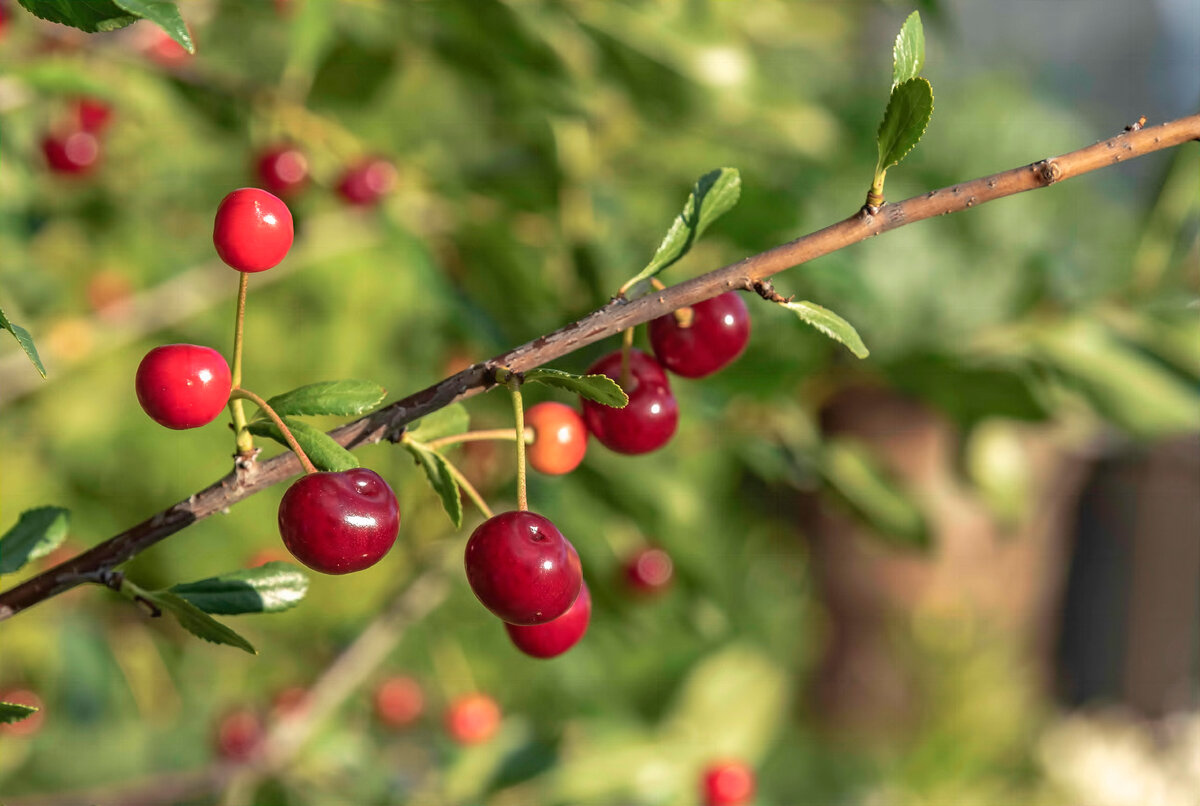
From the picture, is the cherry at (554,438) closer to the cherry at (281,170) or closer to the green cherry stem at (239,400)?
the green cherry stem at (239,400)

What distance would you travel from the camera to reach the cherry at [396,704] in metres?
1.01

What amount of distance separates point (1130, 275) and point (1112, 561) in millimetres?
2627

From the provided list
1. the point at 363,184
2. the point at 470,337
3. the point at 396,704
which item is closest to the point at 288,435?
the point at 470,337

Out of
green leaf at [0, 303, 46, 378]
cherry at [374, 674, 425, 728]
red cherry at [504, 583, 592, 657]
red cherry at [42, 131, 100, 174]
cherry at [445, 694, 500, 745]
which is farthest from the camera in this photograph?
cherry at [374, 674, 425, 728]

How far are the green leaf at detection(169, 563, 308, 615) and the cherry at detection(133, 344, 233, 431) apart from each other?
0.18 feet

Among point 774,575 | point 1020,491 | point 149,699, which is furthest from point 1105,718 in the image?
point 149,699

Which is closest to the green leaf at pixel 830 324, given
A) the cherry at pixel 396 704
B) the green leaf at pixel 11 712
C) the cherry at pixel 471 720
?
the green leaf at pixel 11 712

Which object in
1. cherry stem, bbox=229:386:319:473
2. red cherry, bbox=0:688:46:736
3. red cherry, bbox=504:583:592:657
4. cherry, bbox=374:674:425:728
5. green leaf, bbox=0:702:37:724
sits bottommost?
red cherry, bbox=0:688:46:736

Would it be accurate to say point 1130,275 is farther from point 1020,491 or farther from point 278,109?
point 278,109

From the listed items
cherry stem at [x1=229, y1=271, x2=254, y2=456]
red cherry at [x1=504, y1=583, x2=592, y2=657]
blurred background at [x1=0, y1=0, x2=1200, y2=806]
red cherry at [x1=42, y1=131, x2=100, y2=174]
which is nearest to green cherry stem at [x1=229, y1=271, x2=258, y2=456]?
cherry stem at [x1=229, y1=271, x2=254, y2=456]

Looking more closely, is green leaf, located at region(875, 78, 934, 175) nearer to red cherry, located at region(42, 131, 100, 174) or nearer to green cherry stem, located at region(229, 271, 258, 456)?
green cherry stem, located at region(229, 271, 258, 456)

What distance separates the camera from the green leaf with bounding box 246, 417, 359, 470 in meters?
0.28

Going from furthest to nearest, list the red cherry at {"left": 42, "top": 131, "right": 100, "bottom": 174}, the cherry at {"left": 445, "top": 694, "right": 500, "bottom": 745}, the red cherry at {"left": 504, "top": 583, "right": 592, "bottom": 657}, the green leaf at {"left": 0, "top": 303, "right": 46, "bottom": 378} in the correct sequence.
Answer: the cherry at {"left": 445, "top": 694, "right": 500, "bottom": 745}
the red cherry at {"left": 42, "top": 131, "right": 100, "bottom": 174}
the red cherry at {"left": 504, "top": 583, "right": 592, "bottom": 657}
the green leaf at {"left": 0, "top": 303, "right": 46, "bottom": 378}

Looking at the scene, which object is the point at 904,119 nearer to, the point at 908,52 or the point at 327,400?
the point at 908,52
